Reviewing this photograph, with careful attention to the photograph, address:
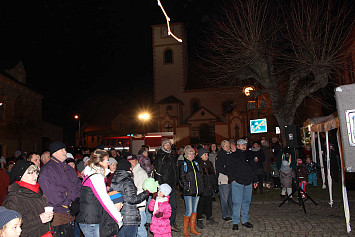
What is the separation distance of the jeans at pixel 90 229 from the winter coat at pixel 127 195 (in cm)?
62

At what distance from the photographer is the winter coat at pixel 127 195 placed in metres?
4.88

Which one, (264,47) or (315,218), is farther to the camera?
(264,47)

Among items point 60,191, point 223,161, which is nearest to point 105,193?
point 60,191

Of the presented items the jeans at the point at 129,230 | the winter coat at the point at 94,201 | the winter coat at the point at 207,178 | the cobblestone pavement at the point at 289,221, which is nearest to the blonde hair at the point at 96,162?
the winter coat at the point at 94,201

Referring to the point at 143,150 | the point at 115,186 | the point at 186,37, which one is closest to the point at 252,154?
the point at 143,150

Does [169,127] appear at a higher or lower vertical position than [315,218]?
higher

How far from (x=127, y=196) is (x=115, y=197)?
1.27 ft

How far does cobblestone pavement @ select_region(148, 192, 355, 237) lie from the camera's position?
713 cm

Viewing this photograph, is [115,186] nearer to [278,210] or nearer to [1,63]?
[278,210]

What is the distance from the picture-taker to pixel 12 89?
1196 inches

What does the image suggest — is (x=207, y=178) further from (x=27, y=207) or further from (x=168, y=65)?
(x=168, y=65)

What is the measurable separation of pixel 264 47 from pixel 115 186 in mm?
9933

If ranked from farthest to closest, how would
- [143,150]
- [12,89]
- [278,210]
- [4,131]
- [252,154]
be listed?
[12,89]
[4,131]
[252,154]
[278,210]
[143,150]

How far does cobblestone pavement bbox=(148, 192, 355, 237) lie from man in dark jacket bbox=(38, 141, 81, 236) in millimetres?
3400
